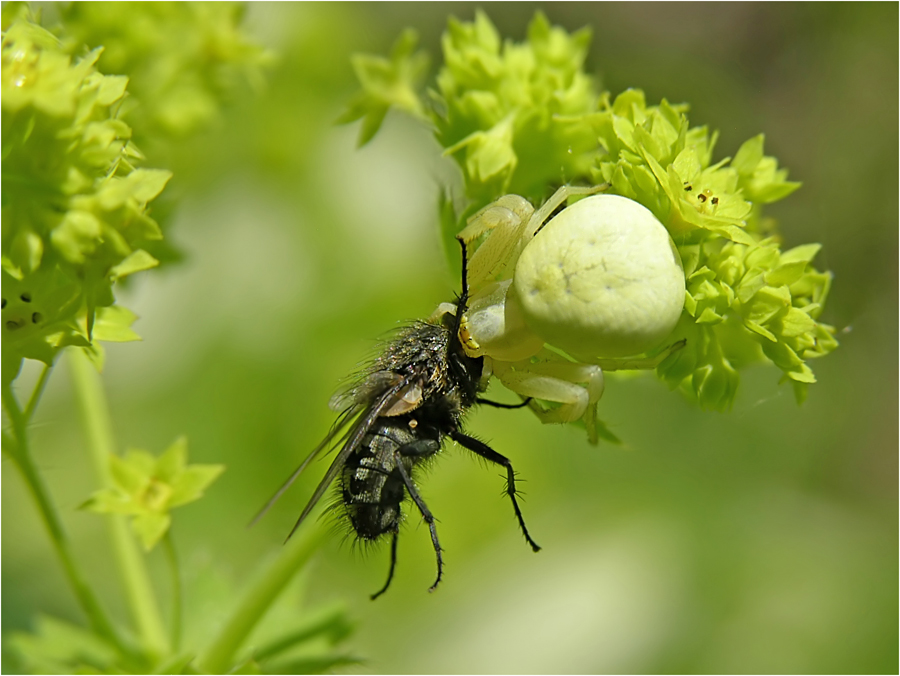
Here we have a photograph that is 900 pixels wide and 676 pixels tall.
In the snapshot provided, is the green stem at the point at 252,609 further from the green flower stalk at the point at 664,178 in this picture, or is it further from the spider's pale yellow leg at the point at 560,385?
the green flower stalk at the point at 664,178

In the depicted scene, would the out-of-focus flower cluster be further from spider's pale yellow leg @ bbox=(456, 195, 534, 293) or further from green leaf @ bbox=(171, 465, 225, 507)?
spider's pale yellow leg @ bbox=(456, 195, 534, 293)

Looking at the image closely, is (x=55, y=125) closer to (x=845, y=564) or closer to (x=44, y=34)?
(x=44, y=34)

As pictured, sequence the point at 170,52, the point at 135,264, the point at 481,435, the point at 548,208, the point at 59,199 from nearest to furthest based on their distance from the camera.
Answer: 1. the point at 59,199
2. the point at 135,264
3. the point at 548,208
4. the point at 170,52
5. the point at 481,435

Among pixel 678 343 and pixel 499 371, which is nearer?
pixel 678 343

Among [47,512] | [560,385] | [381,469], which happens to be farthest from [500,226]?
[47,512]

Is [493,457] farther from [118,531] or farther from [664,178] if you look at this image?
[118,531]

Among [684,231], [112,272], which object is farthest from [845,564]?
[112,272]

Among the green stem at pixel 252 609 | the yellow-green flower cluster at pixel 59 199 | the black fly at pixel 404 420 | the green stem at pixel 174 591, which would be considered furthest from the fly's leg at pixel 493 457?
the yellow-green flower cluster at pixel 59 199
